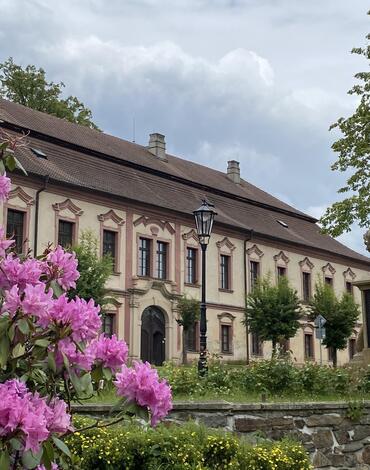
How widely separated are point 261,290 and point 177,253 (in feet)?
15.8

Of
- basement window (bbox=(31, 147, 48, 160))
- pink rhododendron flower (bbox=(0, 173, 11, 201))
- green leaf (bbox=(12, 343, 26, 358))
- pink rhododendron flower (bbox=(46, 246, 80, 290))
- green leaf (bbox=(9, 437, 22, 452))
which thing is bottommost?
green leaf (bbox=(9, 437, 22, 452))

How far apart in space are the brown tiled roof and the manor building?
0.09m

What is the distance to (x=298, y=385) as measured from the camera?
34.8 feet

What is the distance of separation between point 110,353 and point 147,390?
12.3 inches

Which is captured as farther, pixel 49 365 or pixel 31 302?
pixel 49 365

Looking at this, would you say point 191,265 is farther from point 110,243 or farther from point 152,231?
point 110,243

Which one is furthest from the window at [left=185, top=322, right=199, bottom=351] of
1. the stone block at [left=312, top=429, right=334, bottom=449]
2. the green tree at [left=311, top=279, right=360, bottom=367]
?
the stone block at [left=312, top=429, right=334, bottom=449]

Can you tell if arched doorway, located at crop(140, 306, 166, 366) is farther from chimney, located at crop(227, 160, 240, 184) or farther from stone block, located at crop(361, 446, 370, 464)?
stone block, located at crop(361, 446, 370, 464)

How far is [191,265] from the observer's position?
37281 mm

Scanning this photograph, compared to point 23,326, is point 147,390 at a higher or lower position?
lower

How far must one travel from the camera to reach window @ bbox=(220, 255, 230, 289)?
38875 millimetres

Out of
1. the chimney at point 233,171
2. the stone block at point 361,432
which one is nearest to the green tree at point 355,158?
the stone block at point 361,432

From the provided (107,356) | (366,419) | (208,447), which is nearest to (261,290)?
(366,419)

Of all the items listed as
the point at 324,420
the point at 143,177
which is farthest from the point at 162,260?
the point at 324,420
